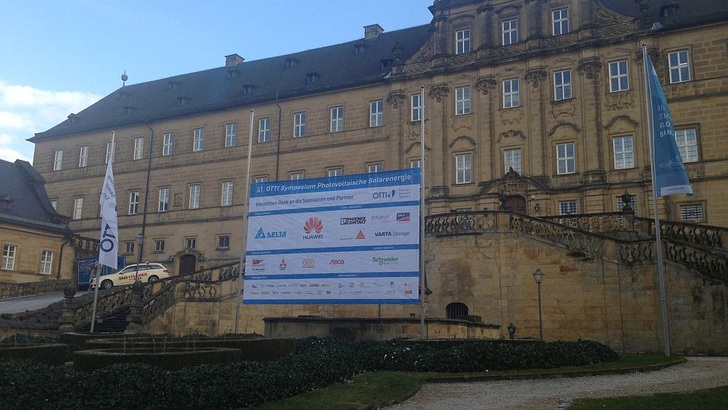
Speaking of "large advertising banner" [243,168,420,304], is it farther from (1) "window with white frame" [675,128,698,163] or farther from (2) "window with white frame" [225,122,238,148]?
(2) "window with white frame" [225,122,238,148]

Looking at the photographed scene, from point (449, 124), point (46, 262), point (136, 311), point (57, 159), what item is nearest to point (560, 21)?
point (449, 124)

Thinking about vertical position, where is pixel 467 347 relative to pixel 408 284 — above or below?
below

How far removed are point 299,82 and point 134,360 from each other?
126ft

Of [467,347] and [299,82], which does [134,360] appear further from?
[299,82]

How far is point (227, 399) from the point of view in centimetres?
1118

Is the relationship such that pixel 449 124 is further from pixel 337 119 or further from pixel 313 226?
pixel 313 226

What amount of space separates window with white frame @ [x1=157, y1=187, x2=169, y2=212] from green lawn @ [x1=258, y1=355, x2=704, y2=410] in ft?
123

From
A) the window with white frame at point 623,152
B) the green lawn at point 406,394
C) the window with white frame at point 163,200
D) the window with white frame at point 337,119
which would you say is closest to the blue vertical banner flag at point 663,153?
the green lawn at point 406,394

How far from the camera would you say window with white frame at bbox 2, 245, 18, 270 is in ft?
142

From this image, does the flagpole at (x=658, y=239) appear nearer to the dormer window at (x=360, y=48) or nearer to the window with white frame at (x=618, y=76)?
the window with white frame at (x=618, y=76)

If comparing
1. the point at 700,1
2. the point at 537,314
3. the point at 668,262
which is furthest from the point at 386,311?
the point at 700,1

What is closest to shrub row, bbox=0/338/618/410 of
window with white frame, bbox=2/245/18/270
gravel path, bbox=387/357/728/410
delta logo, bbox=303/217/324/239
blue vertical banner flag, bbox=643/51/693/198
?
gravel path, bbox=387/357/728/410

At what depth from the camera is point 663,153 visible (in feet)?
74.4

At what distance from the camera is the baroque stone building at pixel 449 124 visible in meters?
34.9
